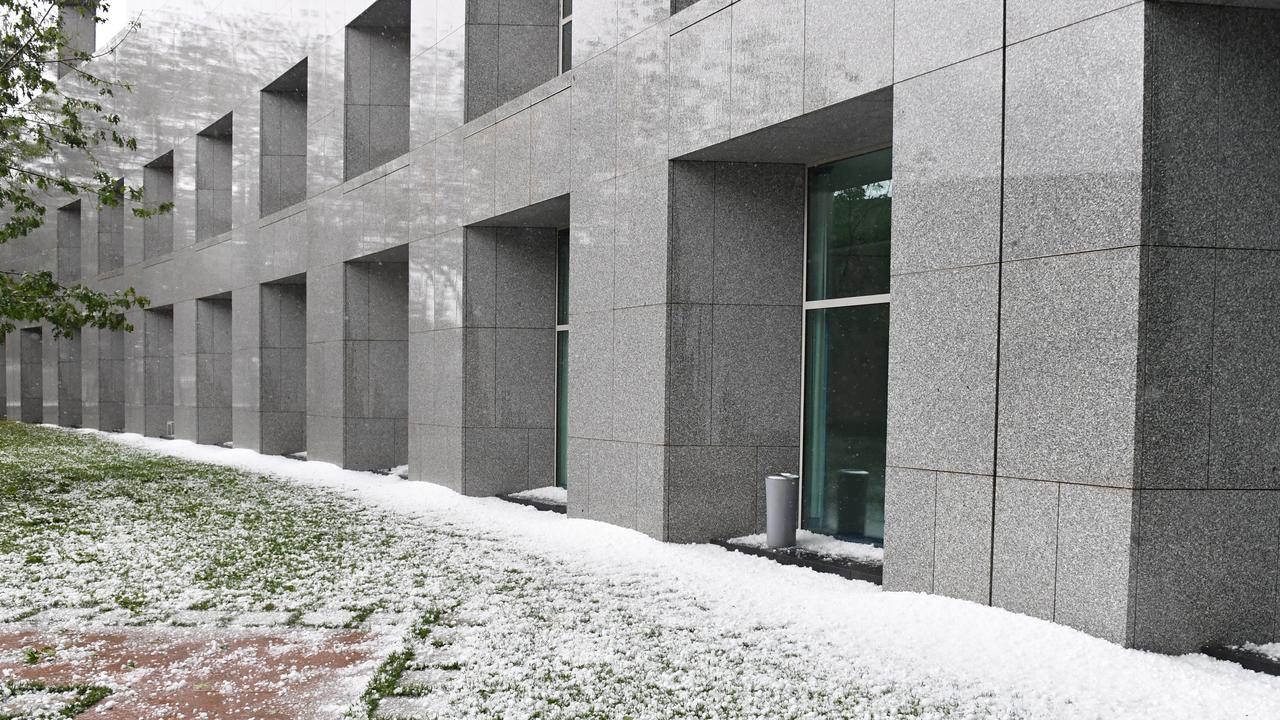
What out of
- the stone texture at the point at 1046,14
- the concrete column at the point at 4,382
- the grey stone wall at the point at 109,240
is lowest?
the concrete column at the point at 4,382

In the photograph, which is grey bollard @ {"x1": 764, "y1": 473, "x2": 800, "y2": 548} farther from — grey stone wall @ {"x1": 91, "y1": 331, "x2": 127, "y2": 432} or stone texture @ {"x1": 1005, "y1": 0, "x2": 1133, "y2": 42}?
grey stone wall @ {"x1": 91, "y1": 331, "x2": 127, "y2": 432}

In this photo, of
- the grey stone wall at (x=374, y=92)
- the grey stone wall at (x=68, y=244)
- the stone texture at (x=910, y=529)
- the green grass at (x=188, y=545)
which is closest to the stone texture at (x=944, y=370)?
the stone texture at (x=910, y=529)

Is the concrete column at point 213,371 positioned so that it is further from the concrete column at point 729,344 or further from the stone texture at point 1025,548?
the stone texture at point 1025,548

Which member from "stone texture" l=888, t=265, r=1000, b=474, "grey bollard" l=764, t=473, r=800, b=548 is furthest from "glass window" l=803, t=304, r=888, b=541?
"stone texture" l=888, t=265, r=1000, b=474

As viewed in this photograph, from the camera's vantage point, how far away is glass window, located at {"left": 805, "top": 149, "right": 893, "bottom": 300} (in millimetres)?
10602

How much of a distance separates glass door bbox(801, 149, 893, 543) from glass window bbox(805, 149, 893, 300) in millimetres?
10

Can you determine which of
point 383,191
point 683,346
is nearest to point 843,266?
point 683,346

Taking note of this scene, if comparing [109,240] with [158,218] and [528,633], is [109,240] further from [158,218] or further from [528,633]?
[528,633]

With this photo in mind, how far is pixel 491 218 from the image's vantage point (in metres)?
15.4

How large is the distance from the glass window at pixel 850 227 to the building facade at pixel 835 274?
40mm

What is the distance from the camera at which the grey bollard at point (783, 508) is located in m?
10.6

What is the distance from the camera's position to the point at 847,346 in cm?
1095

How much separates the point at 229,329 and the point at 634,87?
20086mm

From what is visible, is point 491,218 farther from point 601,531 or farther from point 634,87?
point 601,531
